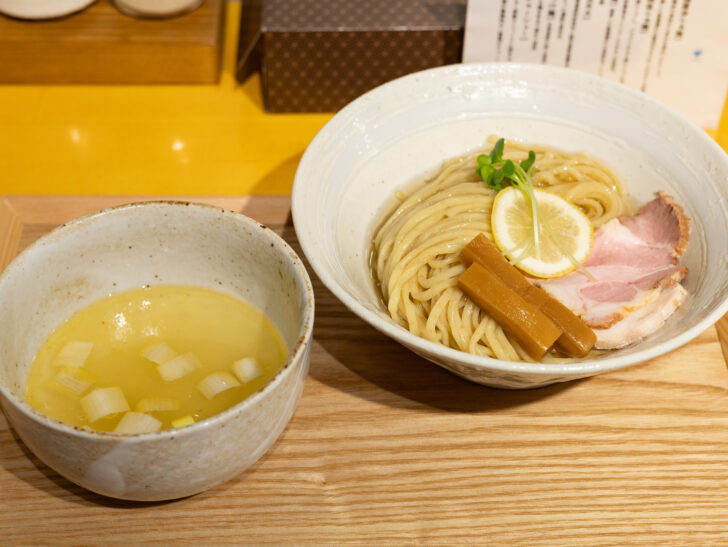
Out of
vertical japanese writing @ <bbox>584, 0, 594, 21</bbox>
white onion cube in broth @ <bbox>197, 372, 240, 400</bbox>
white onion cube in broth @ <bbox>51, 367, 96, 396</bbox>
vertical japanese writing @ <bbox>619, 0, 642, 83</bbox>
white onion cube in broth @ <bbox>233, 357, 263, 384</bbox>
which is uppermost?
vertical japanese writing @ <bbox>584, 0, 594, 21</bbox>

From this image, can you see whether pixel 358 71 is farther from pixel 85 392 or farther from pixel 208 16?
pixel 85 392

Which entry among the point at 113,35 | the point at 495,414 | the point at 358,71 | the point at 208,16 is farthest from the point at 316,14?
the point at 495,414

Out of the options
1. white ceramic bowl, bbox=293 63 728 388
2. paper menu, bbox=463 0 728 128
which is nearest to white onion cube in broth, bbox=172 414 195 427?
white ceramic bowl, bbox=293 63 728 388

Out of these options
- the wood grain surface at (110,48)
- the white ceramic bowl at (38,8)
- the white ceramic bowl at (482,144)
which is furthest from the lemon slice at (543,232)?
the white ceramic bowl at (38,8)

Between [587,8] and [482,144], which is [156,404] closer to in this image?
[482,144]

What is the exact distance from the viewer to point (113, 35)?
2.49 m

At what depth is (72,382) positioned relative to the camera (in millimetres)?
1403

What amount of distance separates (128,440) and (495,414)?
772 mm

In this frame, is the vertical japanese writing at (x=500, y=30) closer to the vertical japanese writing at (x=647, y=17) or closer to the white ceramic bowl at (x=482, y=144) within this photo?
the white ceramic bowl at (x=482, y=144)

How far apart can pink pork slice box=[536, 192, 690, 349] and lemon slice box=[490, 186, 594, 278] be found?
0.04 metres

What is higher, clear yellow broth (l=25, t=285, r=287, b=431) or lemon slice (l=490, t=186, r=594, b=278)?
lemon slice (l=490, t=186, r=594, b=278)

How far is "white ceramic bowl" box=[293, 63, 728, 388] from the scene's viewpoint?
1.61 m

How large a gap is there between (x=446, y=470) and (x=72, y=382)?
0.72 meters

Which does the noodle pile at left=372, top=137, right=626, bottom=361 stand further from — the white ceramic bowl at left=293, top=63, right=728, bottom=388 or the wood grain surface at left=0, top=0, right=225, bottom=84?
the wood grain surface at left=0, top=0, right=225, bottom=84
